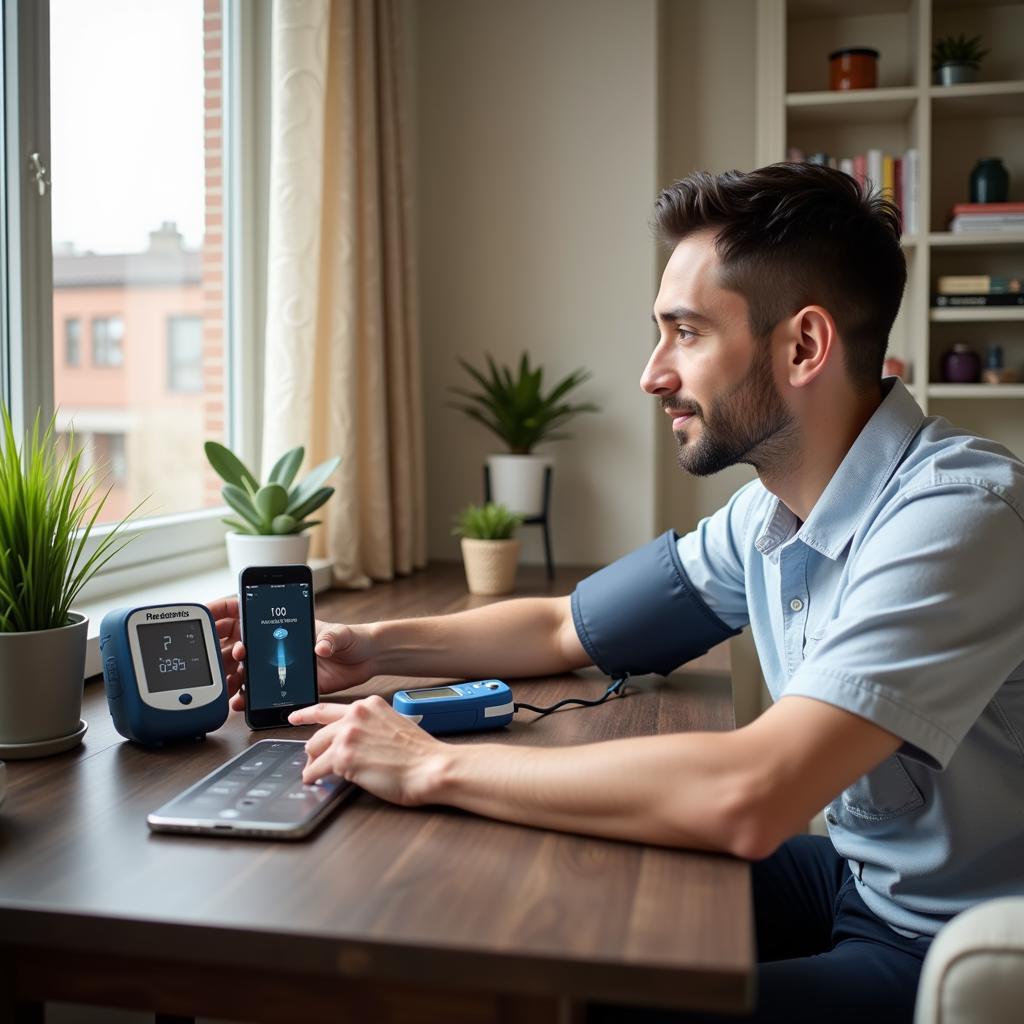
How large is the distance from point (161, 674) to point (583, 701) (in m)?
0.51

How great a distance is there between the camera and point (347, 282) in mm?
2348

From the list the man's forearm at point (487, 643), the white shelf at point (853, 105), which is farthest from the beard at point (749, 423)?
the white shelf at point (853, 105)

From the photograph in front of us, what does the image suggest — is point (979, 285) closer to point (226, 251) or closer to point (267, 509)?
point (226, 251)

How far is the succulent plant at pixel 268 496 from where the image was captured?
1944 mm

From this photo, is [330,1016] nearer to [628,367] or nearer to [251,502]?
[251,502]

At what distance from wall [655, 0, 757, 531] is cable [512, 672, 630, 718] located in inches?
66.6

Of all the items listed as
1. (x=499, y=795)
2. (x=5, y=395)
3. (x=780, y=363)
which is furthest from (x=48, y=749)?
(x=780, y=363)

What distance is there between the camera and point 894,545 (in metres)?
1.00

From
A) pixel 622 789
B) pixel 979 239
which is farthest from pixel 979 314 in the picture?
pixel 622 789

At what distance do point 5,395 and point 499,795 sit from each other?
45.5 inches

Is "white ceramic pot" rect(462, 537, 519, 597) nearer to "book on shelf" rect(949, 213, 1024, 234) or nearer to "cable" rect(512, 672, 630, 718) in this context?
"cable" rect(512, 672, 630, 718)

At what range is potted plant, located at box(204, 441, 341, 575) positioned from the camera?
194cm

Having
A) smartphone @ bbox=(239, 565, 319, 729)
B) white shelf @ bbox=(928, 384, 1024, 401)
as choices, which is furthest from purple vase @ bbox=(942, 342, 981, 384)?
smartphone @ bbox=(239, 565, 319, 729)

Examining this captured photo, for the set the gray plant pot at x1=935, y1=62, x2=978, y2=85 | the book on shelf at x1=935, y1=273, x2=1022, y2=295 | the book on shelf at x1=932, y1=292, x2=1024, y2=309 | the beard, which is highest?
the gray plant pot at x1=935, y1=62, x2=978, y2=85
